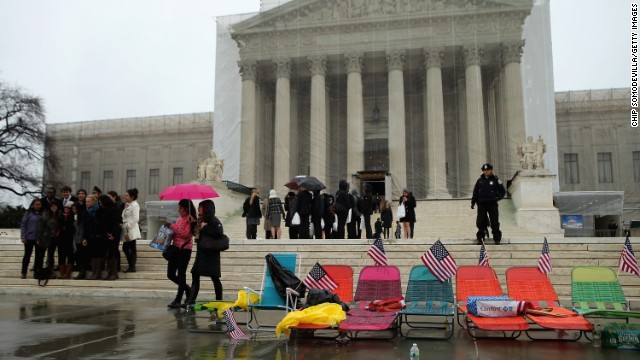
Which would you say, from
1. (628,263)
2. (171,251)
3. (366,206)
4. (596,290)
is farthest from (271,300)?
(366,206)

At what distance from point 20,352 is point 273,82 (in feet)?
122

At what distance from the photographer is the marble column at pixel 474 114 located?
3544 centimetres

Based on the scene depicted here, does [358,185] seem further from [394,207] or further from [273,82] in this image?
[273,82]

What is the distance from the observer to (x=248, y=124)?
38.2 metres

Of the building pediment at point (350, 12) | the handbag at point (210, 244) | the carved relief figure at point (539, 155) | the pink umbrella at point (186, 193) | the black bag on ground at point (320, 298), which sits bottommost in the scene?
the black bag on ground at point (320, 298)

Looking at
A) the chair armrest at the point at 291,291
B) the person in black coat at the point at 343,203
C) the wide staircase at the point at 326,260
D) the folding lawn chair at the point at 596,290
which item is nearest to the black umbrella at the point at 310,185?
the person in black coat at the point at 343,203

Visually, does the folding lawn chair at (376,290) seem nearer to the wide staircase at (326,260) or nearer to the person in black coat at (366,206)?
the wide staircase at (326,260)

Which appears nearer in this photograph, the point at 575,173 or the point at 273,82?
the point at 273,82

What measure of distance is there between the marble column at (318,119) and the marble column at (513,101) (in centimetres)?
1143

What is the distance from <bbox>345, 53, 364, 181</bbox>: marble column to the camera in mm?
36469

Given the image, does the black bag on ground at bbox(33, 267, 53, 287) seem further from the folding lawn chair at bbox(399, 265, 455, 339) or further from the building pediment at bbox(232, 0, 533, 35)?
the building pediment at bbox(232, 0, 533, 35)

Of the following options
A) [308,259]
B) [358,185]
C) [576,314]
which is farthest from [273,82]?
[576,314]

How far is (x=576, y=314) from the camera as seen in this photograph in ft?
23.1

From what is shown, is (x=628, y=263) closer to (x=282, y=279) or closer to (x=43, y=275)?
(x=282, y=279)
